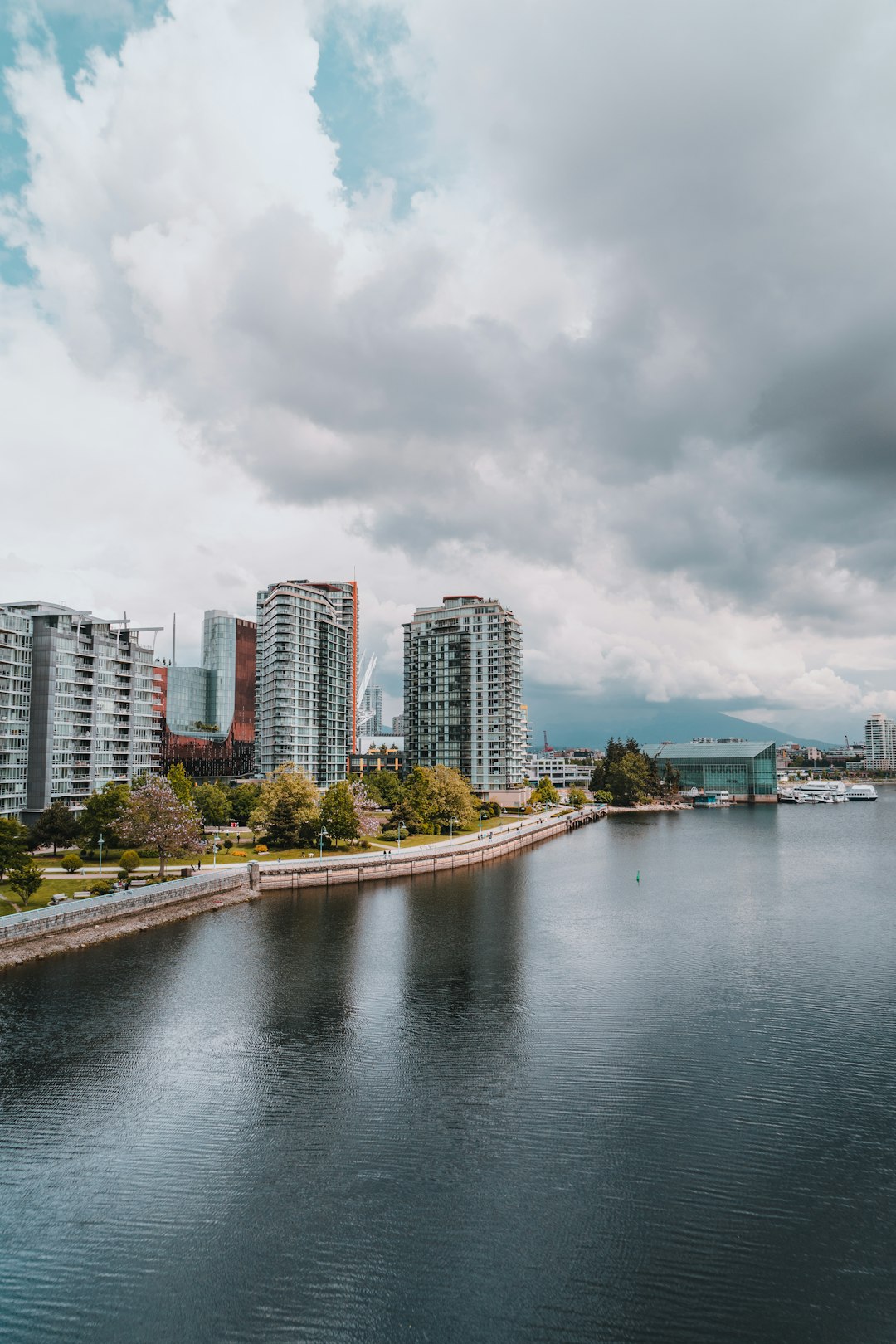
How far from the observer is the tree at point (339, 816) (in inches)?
3989

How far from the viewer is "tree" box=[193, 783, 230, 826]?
11756 cm

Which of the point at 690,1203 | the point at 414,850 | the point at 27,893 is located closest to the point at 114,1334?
the point at 690,1203

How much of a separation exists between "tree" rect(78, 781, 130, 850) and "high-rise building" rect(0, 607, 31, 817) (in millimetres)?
18186

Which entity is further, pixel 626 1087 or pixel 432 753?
pixel 432 753

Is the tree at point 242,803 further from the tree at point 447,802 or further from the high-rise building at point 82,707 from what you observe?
the tree at point 447,802

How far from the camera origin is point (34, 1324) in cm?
2117

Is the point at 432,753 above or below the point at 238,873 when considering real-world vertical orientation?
above

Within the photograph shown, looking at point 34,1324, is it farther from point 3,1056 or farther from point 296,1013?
point 296,1013

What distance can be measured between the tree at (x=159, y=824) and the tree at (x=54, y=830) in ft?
26.9

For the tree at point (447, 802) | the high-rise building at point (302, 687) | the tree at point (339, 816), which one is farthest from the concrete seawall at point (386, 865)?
the high-rise building at point (302, 687)

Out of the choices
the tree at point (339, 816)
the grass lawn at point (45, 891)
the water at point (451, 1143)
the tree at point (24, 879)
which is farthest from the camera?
the tree at point (339, 816)

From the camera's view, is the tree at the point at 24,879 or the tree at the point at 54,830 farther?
the tree at the point at 54,830

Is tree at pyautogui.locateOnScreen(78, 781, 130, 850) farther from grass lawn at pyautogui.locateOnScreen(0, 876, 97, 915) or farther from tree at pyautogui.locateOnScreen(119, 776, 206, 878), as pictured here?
grass lawn at pyautogui.locateOnScreen(0, 876, 97, 915)

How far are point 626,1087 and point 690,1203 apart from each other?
794cm
